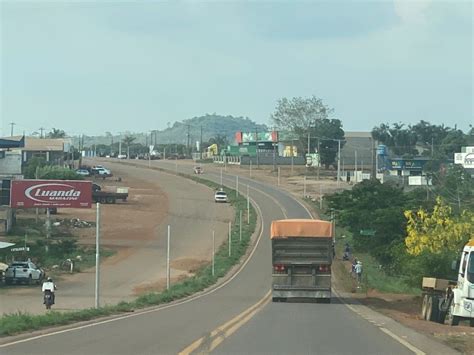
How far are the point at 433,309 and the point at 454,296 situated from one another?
1907 millimetres

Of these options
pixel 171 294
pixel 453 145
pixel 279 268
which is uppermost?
pixel 453 145

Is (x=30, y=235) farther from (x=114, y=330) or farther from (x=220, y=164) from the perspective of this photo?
(x=220, y=164)

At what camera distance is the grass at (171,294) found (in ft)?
65.4

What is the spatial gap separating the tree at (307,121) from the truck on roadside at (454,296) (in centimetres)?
12281

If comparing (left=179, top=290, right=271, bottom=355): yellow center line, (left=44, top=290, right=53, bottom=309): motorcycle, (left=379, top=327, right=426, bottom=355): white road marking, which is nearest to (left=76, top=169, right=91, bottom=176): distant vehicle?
(left=44, top=290, right=53, bottom=309): motorcycle

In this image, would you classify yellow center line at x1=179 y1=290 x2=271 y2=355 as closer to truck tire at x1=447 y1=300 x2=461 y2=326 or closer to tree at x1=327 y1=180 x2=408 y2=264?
truck tire at x1=447 y1=300 x2=461 y2=326

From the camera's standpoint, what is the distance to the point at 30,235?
75562 millimetres

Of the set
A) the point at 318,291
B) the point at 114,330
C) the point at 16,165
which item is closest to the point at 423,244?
the point at 318,291

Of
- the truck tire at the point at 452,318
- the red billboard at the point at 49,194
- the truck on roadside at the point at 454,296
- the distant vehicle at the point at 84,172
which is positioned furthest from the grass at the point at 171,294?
the distant vehicle at the point at 84,172

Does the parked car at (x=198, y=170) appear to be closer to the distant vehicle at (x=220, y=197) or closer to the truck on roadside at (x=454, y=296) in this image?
the distant vehicle at (x=220, y=197)

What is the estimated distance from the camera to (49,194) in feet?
245

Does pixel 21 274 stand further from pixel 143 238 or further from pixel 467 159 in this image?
pixel 467 159

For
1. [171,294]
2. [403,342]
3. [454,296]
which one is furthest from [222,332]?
[171,294]

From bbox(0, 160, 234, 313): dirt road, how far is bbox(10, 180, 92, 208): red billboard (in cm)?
406
